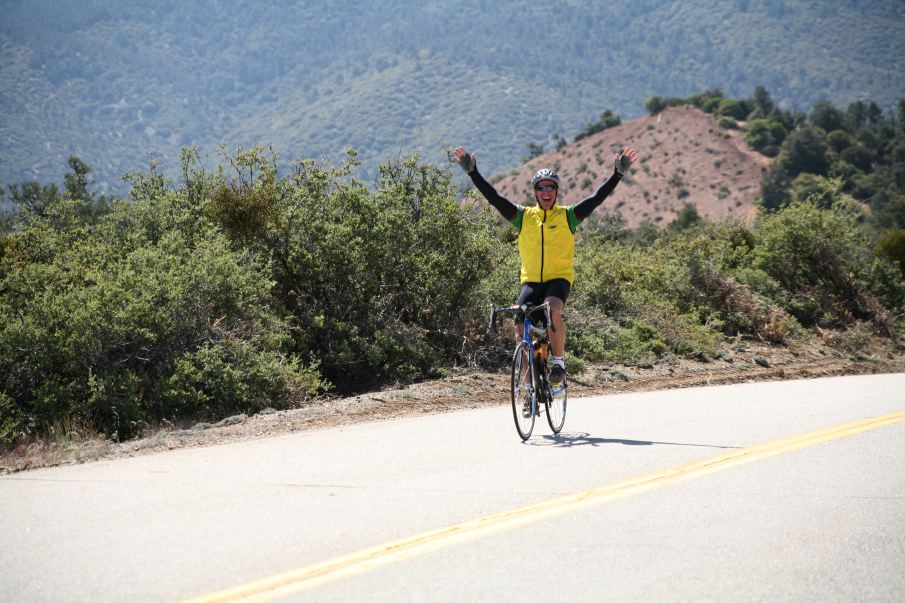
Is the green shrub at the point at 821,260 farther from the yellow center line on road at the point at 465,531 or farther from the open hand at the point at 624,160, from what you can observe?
the yellow center line on road at the point at 465,531

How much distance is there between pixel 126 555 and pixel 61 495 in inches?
70.0

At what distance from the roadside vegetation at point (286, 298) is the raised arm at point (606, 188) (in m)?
4.96

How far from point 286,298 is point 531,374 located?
6845 mm

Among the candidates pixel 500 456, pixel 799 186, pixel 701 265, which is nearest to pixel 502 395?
pixel 500 456

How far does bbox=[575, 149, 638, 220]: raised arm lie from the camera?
351 inches

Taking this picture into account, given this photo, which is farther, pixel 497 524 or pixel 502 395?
pixel 502 395

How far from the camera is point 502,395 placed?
41.9 feet

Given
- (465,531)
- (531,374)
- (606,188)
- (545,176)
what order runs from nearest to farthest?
(465,531) < (531,374) < (545,176) < (606,188)

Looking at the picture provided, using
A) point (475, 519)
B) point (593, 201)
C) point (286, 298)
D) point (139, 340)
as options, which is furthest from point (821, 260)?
point (475, 519)

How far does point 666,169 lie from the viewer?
395 feet

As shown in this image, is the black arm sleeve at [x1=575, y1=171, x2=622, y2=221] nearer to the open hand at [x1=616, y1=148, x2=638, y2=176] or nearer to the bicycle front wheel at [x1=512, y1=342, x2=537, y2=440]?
the open hand at [x1=616, y1=148, x2=638, y2=176]

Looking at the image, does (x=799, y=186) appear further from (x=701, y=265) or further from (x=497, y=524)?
(x=497, y=524)

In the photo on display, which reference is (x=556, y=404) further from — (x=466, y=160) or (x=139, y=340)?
(x=139, y=340)

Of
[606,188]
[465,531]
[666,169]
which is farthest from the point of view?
[666,169]
